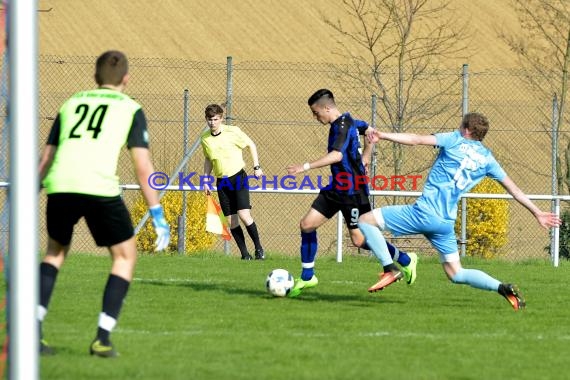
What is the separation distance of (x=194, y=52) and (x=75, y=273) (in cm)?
3203

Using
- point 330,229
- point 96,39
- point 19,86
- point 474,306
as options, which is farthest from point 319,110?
point 96,39

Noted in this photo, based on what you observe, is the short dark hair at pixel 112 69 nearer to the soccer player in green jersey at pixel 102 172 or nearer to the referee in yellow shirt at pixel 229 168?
the soccer player in green jersey at pixel 102 172

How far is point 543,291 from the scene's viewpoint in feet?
40.5

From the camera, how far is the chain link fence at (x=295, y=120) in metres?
19.4

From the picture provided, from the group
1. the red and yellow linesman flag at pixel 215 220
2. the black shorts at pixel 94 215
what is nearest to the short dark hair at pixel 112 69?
the black shorts at pixel 94 215

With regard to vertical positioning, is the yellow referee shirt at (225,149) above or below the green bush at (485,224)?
above

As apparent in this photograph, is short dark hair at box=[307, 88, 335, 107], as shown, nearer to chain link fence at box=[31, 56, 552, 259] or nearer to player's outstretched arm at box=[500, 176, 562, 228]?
player's outstretched arm at box=[500, 176, 562, 228]

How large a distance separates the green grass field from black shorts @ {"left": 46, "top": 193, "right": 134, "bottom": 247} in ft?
2.42

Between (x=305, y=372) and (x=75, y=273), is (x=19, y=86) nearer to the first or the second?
(x=305, y=372)

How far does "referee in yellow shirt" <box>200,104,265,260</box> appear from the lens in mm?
15867

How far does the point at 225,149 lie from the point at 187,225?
2173 millimetres

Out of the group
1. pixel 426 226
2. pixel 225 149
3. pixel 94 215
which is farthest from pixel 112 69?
pixel 225 149

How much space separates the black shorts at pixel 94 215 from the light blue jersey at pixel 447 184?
3560mm

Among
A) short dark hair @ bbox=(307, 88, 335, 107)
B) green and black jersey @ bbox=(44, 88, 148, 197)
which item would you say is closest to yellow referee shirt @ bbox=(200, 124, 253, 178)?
short dark hair @ bbox=(307, 88, 335, 107)
